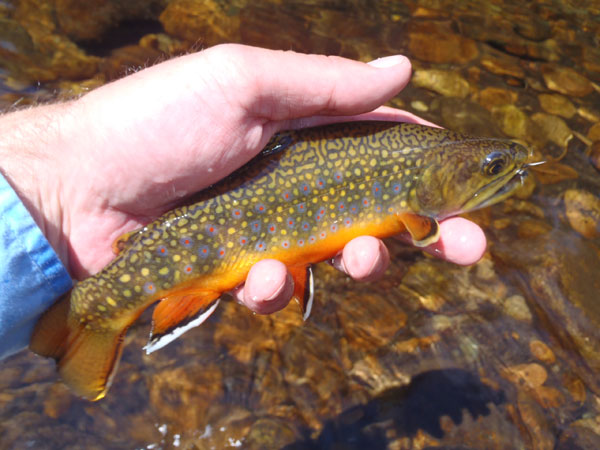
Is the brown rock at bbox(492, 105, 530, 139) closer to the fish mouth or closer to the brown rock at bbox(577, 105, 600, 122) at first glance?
the brown rock at bbox(577, 105, 600, 122)

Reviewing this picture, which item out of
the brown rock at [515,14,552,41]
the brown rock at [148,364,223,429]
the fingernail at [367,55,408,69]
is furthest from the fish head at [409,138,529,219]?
the brown rock at [515,14,552,41]

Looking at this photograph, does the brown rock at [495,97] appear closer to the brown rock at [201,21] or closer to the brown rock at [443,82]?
the brown rock at [443,82]

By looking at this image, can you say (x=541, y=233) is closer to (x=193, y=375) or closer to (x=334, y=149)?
(x=334, y=149)

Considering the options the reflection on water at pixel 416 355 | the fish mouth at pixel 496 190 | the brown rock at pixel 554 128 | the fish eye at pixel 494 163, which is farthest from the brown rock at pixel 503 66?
the fish eye at pixel 494 163

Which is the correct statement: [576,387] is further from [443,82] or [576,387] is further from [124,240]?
[443,82]

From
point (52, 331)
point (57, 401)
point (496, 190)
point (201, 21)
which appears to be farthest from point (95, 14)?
point (496, 190)

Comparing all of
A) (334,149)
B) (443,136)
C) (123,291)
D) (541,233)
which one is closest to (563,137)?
(541,233)
